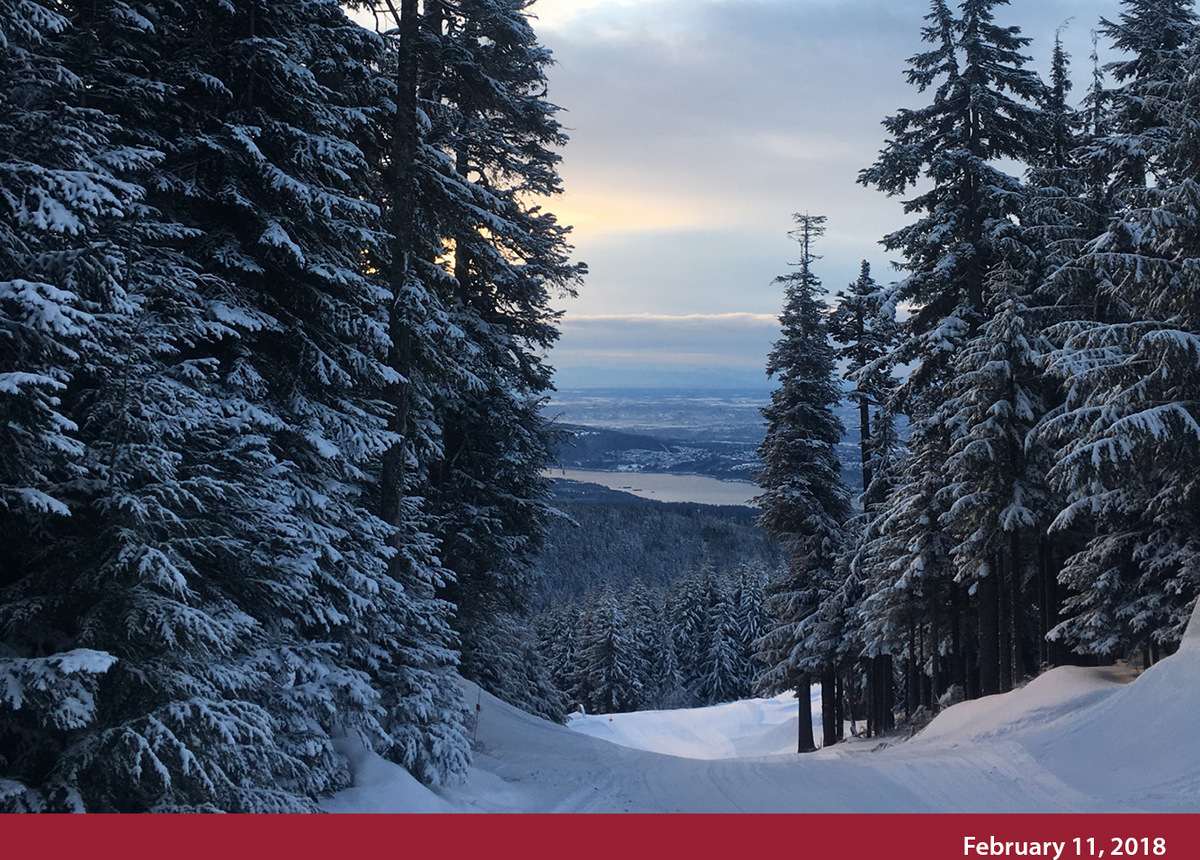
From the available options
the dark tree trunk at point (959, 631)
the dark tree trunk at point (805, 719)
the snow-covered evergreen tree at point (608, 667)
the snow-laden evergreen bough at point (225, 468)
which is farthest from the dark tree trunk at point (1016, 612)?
the snow-covered evergreen tree at point (608, 667)

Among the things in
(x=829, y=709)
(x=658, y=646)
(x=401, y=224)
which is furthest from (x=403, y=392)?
(x=658, y=646)

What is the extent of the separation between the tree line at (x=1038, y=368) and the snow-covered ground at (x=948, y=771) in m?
2.73

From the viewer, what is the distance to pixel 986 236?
746 inches

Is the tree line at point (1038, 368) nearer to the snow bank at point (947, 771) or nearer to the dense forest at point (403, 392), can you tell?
the dense forest at point (403, 392)

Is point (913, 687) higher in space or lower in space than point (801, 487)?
lower

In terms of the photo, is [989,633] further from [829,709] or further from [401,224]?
[401,224]

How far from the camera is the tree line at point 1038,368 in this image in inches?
539

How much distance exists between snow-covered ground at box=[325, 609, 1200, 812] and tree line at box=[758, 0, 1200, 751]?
2.73 meters

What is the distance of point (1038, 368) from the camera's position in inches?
690

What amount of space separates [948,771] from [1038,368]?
388 inches

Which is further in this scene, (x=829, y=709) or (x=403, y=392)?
(x=829, y=709)

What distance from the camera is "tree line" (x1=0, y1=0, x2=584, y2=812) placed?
21.4 ft
